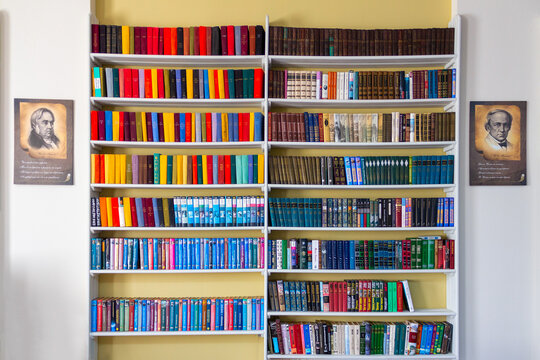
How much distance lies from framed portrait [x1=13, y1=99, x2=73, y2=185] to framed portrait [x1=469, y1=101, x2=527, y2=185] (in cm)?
280

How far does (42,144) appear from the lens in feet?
10.4

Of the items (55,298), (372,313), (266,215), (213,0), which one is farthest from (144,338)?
(213,0)

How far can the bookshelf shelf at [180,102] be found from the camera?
122 inches

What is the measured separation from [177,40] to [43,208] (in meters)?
1.47

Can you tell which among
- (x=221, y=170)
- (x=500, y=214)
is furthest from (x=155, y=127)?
(x=500, y=214)

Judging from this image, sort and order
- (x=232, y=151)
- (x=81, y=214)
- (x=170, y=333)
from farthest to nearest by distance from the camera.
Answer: (x=232, y=151)
(x=81, y=214)
(x=170, y=333)

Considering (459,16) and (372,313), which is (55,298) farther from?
(459,16)

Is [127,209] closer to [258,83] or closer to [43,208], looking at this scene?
[43,208]

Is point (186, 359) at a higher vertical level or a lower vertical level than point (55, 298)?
lower

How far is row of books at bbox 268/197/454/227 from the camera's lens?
10.3 ft

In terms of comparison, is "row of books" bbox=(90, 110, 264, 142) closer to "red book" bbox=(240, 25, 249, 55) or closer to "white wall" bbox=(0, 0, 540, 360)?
"white wall" bbox=(0, 0, 540, 360)

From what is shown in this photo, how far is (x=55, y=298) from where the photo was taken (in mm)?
3168

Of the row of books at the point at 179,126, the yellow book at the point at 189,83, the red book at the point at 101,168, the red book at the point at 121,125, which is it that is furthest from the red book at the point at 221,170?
the red book at the point at 101,168

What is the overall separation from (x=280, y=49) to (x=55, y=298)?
7.48 feet
